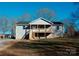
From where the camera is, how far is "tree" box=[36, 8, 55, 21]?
3950 cm

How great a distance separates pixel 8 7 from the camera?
130ft

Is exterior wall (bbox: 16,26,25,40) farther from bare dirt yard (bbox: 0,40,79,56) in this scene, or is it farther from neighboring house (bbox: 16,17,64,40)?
bare dirt yard (bbox: 0,40,79,56)

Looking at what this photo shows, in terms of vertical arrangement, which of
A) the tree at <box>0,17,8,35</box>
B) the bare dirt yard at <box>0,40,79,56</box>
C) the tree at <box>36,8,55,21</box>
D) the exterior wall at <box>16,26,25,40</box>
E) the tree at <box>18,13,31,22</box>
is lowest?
the bare dirt yard at <box>0,40,79,56</box>

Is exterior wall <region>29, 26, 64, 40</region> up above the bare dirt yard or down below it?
above

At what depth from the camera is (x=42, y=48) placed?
130 feet

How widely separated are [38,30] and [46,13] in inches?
23.6

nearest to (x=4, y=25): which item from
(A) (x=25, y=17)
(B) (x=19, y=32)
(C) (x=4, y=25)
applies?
(C) (x=4, y=25)

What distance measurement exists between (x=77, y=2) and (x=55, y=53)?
1.69 meters

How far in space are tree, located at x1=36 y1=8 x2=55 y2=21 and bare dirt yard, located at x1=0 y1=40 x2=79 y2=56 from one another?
760 millimetres

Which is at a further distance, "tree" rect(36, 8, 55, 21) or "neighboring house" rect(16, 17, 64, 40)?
"neighboring house" rect(16, 17, 64, 40)

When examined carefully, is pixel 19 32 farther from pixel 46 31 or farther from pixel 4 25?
pixel 46 31

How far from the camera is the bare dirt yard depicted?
39594mm

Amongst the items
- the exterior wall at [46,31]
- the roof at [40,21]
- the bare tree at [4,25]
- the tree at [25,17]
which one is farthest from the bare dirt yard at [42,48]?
the tree at [25,17]

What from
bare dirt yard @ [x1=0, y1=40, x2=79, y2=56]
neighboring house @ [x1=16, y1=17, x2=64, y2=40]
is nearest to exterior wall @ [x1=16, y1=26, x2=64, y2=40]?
neighboring house @ [x1=16, y1=17, x2=64, y2=40]
